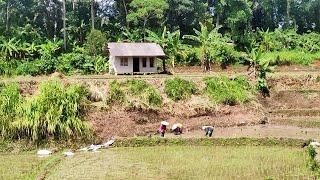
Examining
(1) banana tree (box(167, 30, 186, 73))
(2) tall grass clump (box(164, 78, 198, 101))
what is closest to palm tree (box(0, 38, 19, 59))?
(1) banana tree (box(167, 30, 186, 73))

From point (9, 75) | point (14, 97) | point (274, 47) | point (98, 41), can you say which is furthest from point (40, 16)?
point (14, 97)

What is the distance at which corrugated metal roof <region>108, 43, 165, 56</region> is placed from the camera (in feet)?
104

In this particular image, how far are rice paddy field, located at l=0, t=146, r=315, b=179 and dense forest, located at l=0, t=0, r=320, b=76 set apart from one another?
10.8m

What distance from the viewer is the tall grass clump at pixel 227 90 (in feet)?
86.7

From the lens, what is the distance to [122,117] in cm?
2438

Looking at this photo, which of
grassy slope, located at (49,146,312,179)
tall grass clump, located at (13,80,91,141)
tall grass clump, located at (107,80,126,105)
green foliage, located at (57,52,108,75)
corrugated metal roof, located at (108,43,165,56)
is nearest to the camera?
grassy slope, located at (49,146,312,179)

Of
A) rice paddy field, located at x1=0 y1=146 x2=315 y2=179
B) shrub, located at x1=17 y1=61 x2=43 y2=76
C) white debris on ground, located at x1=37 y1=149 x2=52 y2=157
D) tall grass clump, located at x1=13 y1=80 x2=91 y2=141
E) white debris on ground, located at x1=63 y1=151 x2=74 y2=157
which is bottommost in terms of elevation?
white debris on ground, located at x1=37 y1=149 x2=52 y2=157

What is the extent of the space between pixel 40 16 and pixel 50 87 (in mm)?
20001

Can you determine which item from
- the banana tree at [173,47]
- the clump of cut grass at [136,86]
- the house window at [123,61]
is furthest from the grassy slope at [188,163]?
the banana tree at [173,47]

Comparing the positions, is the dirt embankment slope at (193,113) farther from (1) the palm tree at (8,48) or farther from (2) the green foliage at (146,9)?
(2) the green foliage at (146,9)

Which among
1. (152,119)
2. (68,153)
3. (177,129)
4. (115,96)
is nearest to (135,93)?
(115,96)

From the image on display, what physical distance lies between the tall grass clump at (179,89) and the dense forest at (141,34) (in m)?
5.16

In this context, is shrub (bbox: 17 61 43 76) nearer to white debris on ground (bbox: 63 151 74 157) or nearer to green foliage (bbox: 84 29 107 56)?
green foliage (bbox: 84 29 107 56)

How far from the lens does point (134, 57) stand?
32.4 metres
